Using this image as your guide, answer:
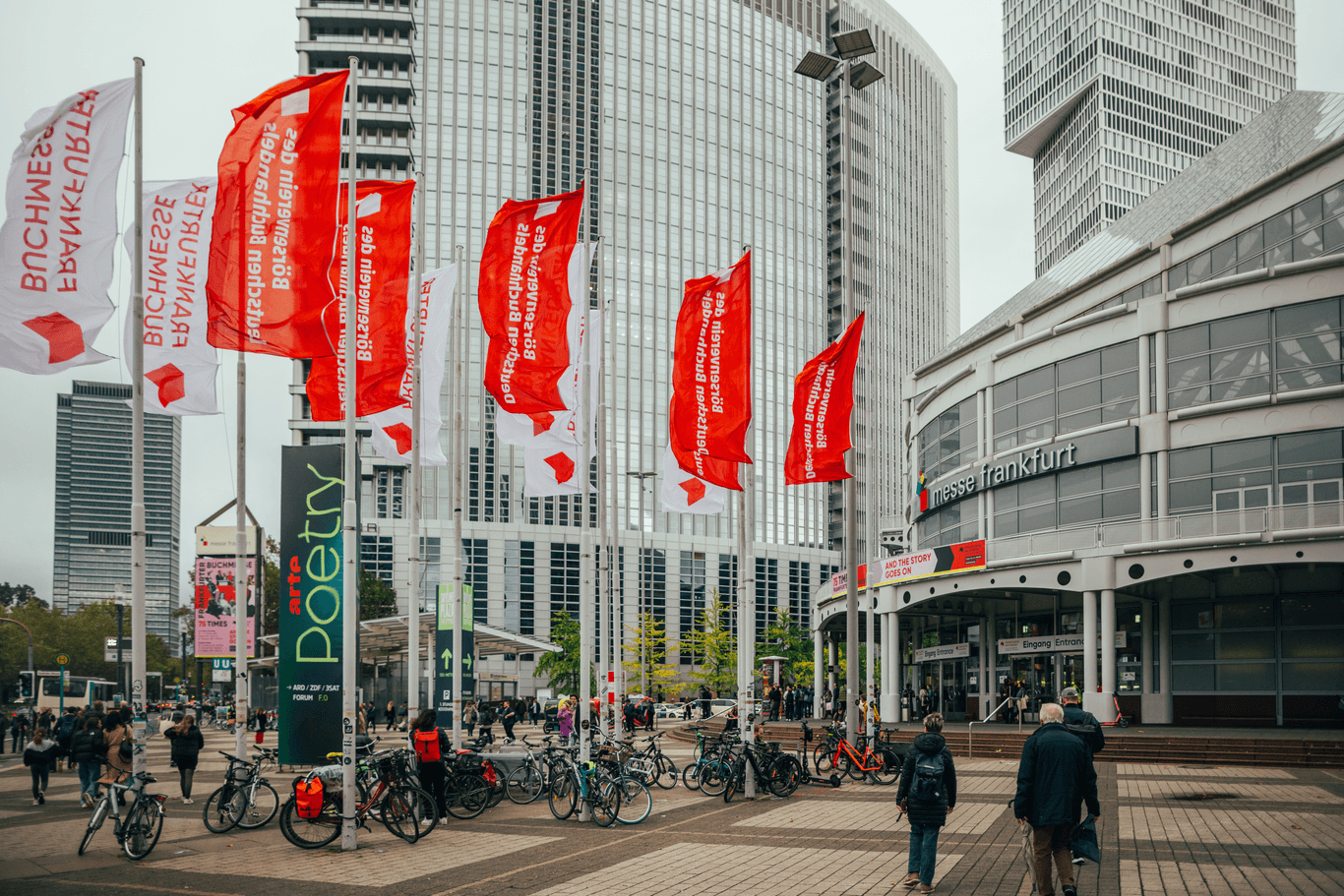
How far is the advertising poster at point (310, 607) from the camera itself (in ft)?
60.6

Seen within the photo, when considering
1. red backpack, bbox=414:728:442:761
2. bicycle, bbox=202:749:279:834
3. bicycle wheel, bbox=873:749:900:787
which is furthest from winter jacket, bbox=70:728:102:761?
bicycle wheel, bbox=873:749:900:787

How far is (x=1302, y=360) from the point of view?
104 ft

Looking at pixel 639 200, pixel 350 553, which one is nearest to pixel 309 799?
pixel 350 553

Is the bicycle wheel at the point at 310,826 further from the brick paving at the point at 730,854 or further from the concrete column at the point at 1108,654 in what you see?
the concrete column at the point at 1108,654

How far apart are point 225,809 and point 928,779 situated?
11.2 metres

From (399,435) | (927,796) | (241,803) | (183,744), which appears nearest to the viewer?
(927,796)

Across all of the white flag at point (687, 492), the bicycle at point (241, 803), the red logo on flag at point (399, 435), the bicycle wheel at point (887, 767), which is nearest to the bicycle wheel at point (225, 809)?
the bicycle at point (241, 803)

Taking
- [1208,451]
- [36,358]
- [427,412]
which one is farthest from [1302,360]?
[36,358]

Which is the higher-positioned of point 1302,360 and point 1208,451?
point 1302,360

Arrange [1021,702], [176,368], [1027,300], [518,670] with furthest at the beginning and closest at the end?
[518,670], [1027,300], [1021,702], [176,368]

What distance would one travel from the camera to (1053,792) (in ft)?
31.7

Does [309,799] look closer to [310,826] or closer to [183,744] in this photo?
[310,826]

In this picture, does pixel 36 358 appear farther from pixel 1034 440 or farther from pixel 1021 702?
pixel 1034 440

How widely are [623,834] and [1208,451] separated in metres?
26.0
